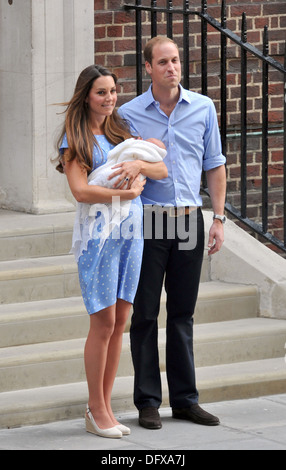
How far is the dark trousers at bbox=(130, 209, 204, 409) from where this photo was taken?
18.0 ft

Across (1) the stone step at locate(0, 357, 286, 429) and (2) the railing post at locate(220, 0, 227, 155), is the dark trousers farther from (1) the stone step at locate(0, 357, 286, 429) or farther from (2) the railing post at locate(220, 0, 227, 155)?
(2) the railing post at locate(220, 0, 227, 155)

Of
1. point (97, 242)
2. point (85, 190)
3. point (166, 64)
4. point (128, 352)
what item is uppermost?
point (166, 64)

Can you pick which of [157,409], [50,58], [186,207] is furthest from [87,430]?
[50,58]

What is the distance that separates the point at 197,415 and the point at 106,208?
1.14m

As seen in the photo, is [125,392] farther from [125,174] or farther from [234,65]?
[234,65]

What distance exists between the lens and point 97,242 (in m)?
5.20

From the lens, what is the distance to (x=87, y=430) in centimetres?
540

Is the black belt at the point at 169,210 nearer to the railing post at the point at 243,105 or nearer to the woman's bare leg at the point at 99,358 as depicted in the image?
the woman's bare leg at the point at 99,358

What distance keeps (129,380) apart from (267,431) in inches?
34.6

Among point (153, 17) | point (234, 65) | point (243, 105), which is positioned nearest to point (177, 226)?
point (243, 105)

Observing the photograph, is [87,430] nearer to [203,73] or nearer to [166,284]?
[166,284]

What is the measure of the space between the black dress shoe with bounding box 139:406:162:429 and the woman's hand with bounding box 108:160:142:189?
3.64ft

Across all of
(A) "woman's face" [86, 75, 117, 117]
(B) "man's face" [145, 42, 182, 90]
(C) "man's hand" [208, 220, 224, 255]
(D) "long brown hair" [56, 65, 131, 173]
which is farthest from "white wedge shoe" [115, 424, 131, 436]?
(B) "man's face" [145, 42, 182, 90]
